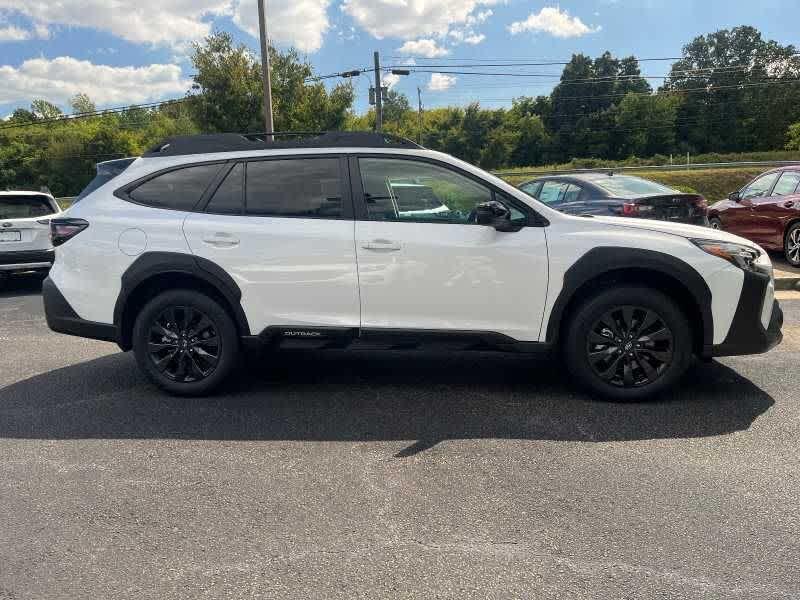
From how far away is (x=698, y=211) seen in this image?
31.3 feet

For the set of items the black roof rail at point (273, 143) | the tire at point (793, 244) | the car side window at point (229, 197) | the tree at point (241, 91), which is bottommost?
the tire at point (793, 244)

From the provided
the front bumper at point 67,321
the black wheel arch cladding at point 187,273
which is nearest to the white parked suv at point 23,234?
the front bumper at point 67,321

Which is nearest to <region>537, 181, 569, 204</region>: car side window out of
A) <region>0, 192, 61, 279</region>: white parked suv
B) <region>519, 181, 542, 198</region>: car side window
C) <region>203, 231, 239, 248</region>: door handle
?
<region>519, 181, 542, 198</region>: car side window

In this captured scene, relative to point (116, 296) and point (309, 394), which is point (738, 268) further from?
point (116, 296)

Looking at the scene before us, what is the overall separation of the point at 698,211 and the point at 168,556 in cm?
880

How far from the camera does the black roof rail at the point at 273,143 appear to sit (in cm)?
489

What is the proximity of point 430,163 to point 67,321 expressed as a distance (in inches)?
115

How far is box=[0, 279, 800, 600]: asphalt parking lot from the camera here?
8.81ft

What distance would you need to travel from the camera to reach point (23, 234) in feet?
33.0

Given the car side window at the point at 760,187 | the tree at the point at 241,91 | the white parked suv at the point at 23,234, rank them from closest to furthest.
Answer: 1. the white parked suv at the point at 23,234
2. the car side window at the point at 760,187
3. the tree at the point at 241,91

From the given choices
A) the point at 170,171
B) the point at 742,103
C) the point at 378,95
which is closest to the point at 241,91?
the point at 378,95

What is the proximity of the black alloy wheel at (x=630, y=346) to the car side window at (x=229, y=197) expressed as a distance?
262cm

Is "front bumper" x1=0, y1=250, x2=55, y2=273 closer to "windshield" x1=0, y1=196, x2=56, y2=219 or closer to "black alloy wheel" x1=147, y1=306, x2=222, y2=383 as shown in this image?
"windshield" x1=0, y1=196, x2=56, y2=219

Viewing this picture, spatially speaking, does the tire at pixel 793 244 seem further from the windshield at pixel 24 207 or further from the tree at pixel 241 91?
the tree at pixel 241 91
